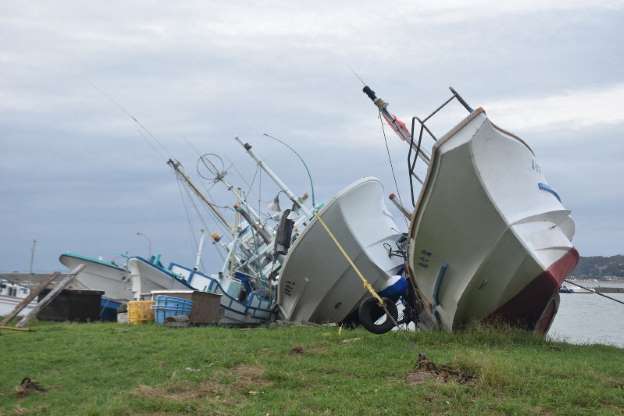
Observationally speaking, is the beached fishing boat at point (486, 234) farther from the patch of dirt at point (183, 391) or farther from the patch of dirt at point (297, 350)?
the patch of dirt at point (183, 391)

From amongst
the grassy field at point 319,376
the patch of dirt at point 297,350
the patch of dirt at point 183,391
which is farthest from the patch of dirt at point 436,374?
the patch of dirt at point 297,350

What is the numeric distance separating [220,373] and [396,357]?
245cm

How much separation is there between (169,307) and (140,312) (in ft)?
3.94

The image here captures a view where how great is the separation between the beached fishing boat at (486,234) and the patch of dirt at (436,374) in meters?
3.78

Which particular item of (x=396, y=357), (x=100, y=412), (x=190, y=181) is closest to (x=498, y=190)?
(x=396, y=357)

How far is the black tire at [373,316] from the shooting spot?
43.7 feet

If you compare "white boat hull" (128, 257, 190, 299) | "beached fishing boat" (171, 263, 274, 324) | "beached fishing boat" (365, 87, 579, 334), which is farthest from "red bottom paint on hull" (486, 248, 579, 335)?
"white boat hull" (128, 257, 190, 299)

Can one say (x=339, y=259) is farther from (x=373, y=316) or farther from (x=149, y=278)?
(x=149, y=278)

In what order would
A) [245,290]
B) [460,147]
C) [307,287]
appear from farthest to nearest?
[245,290] → [307,287] → [460,147]

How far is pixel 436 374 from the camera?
28.7ft

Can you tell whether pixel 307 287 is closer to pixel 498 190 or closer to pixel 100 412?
pixel 498 190

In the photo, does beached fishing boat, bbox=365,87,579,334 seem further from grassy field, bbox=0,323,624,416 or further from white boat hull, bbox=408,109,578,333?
grassy field, bbox=0,323,624,416

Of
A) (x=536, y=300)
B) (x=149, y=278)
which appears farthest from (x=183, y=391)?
(x=149, y=278)

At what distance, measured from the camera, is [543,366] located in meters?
9.28
